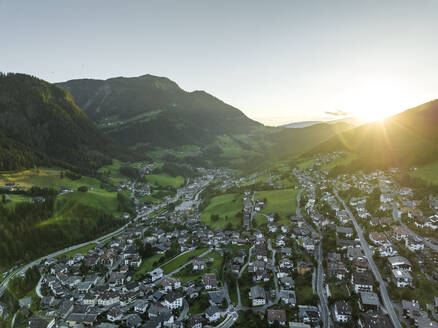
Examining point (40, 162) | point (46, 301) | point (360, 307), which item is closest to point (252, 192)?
point (360, 307)

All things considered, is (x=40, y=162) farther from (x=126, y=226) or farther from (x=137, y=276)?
(x=137, y=276)

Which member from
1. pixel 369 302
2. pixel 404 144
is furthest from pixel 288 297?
pixel 404 144

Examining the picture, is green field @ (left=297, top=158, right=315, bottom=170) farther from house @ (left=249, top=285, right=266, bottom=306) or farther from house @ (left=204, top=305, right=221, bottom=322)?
house @ (left=204, top=305, right=221, bottom=322)

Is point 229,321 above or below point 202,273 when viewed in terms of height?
above

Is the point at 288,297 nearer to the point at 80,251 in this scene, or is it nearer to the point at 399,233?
the point at 399,233

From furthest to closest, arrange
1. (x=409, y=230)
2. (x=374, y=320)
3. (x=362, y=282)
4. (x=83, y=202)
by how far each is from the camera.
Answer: (x=83, y=202) < (x=409, y=230) < (x=362, y=282) < (x=374, y=320)

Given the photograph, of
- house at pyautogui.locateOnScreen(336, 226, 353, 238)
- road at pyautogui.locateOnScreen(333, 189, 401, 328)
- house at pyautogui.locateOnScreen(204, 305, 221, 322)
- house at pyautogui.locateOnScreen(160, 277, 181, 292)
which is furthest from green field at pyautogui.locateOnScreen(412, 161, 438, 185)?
house at pyautogui.locateOnScreen(160, 277, 181, 292)

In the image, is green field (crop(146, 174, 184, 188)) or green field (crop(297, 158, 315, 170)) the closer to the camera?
green field (crop(297, 158, 315, 170))

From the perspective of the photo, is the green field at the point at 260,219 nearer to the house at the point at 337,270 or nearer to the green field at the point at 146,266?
the house at the point at 337,270
